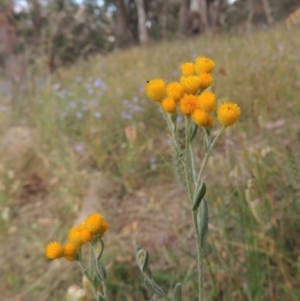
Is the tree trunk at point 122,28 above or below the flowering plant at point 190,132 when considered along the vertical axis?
below

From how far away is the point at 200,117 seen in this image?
0.56 metres

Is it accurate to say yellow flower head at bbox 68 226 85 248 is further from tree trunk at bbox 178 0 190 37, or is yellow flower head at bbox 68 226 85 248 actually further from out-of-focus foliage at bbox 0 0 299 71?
tree trunk at bbox 178 0 190 37

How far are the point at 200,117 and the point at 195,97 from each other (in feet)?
0.10

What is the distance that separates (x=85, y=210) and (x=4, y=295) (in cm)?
51

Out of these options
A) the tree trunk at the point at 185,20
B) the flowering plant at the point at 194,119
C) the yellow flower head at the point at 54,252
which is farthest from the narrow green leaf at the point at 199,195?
the tree trunk at the point at 185,20

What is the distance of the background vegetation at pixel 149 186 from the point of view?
1.28 m

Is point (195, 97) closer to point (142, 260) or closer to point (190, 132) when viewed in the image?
point (190, 132)

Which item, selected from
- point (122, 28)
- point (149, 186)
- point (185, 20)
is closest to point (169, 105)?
point (149, 186)

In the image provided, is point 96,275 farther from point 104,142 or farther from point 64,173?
point 104,142

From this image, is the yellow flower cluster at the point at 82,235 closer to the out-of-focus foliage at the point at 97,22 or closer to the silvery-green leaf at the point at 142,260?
the silvery-green leaf at the point at 142,260

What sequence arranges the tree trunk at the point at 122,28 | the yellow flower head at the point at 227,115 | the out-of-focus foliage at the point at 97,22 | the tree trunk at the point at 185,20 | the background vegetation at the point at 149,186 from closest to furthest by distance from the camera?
the yellow flower head at the point at 227,115
the background vegetation at the point at 149,186
the out-of-focus foliage at the point at 97,22
the tree trunk at the point at 185,20
the tree trunk at the point at 122,28

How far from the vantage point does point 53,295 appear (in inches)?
65.9

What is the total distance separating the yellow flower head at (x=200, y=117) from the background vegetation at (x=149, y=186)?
0.50 meters

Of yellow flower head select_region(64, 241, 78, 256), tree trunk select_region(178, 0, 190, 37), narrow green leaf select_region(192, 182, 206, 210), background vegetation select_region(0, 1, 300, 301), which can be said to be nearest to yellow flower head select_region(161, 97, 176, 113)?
narrow green leaf select_region(192, 182, 206, 210)
